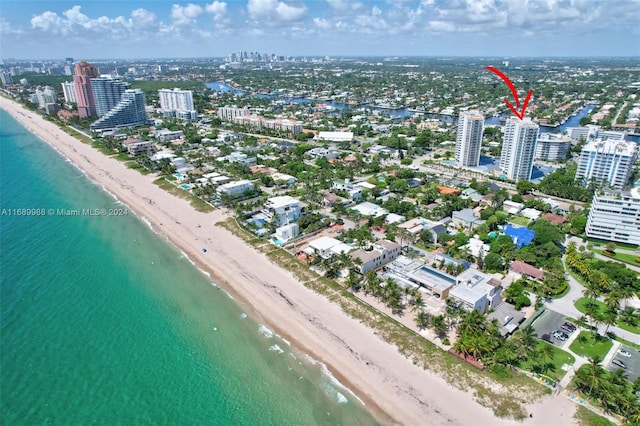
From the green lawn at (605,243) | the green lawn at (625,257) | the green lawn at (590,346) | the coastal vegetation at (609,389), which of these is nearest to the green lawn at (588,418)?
Answer: the coastal vegetation at (609,389)

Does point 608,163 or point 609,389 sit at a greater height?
point 608,163

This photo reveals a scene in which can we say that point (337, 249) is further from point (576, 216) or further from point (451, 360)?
point (576, 216)

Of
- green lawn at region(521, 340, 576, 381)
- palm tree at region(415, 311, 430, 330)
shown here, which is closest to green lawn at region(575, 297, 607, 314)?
green lawn at region(521, 340, 576, 381)

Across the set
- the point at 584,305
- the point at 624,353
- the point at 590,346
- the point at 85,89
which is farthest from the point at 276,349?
the point at 85,89

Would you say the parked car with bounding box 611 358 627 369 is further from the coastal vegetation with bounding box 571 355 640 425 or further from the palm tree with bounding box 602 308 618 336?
the palm tree with bounding box 602 308 618 336

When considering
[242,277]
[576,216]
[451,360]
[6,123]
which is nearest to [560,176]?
[576,216]

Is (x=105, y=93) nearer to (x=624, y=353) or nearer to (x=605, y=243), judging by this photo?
(x=605, y=243)

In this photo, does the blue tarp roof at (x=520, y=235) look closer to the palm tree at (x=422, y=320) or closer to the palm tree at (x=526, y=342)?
the palm tree at (x=526, y=342)
